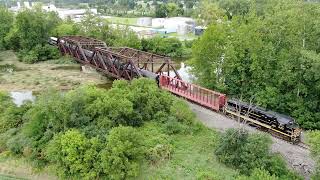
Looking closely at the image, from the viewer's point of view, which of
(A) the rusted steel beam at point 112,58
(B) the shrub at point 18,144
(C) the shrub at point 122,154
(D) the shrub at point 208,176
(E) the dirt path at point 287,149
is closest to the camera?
(C) the shrub at point 122,154

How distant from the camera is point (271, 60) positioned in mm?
29688

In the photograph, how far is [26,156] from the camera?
2434 cm

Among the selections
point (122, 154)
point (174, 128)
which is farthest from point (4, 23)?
point (122, 154)

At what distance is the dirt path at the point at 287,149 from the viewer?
72.2ft

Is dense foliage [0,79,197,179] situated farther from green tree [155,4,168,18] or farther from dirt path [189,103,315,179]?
green tree [155,4,168,18]

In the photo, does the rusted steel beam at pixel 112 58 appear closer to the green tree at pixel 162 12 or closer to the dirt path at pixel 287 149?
the dirt path at pixel 287 149

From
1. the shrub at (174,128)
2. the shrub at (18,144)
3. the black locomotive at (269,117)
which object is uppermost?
the black locomotive at (269,117)

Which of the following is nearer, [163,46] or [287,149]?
[287,149]

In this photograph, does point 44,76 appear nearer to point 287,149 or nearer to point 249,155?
point 249,155

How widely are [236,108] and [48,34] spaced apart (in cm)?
3963

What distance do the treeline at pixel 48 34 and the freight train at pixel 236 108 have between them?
73.0 ft

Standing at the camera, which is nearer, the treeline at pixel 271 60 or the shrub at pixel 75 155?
the shrub at pixel 75 155

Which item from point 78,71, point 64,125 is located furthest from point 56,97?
point 78,71

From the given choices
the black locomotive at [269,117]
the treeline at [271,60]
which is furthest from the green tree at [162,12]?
the black locomotive at [269,117]
